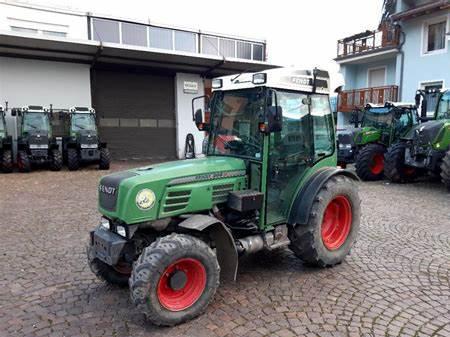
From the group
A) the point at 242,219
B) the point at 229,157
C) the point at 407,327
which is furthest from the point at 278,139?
the point at 407,327

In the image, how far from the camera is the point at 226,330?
308cm

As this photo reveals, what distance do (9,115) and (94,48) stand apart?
3.91m

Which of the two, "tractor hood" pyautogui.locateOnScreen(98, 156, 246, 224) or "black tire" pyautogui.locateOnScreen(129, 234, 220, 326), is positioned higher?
"tractor hood" pyautogui.locateOnScreen(98, 156, 246, 224)

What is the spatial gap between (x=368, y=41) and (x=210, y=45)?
8.49m

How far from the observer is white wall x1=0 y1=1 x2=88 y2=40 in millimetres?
14109

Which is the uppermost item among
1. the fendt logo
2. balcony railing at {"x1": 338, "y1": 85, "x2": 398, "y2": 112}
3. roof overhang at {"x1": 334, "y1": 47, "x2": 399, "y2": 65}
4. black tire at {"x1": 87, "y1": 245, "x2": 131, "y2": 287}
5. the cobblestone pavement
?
roof overhang at {"x1": 334, "y1": 47, "x2": 399, "y2": 65}

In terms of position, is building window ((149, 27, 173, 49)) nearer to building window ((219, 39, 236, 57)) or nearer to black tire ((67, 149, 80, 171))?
building window ((219, 39, 236, 57))

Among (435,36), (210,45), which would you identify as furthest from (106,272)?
(435,36)

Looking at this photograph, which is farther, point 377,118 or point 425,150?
point 377,118

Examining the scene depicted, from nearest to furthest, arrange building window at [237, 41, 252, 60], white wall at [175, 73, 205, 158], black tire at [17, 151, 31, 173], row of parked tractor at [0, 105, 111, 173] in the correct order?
1. black tire at [17, 151, 31, 173]
2. row of parked tractor at [0, 105, 111, 173]
3. white wall at [175, 73, 205, 158]
4. building window at [237, 41, 252, 60]

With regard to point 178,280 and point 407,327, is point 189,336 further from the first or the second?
point 407,327

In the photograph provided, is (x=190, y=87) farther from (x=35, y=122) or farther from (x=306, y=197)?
(x=306, y=197)

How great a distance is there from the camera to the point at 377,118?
38.5 ft

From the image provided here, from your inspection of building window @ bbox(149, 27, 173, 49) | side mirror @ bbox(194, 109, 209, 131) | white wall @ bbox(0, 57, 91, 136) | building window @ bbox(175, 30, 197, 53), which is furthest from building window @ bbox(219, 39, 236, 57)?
side mirror @ bbox(194, 109, 209, 131)
